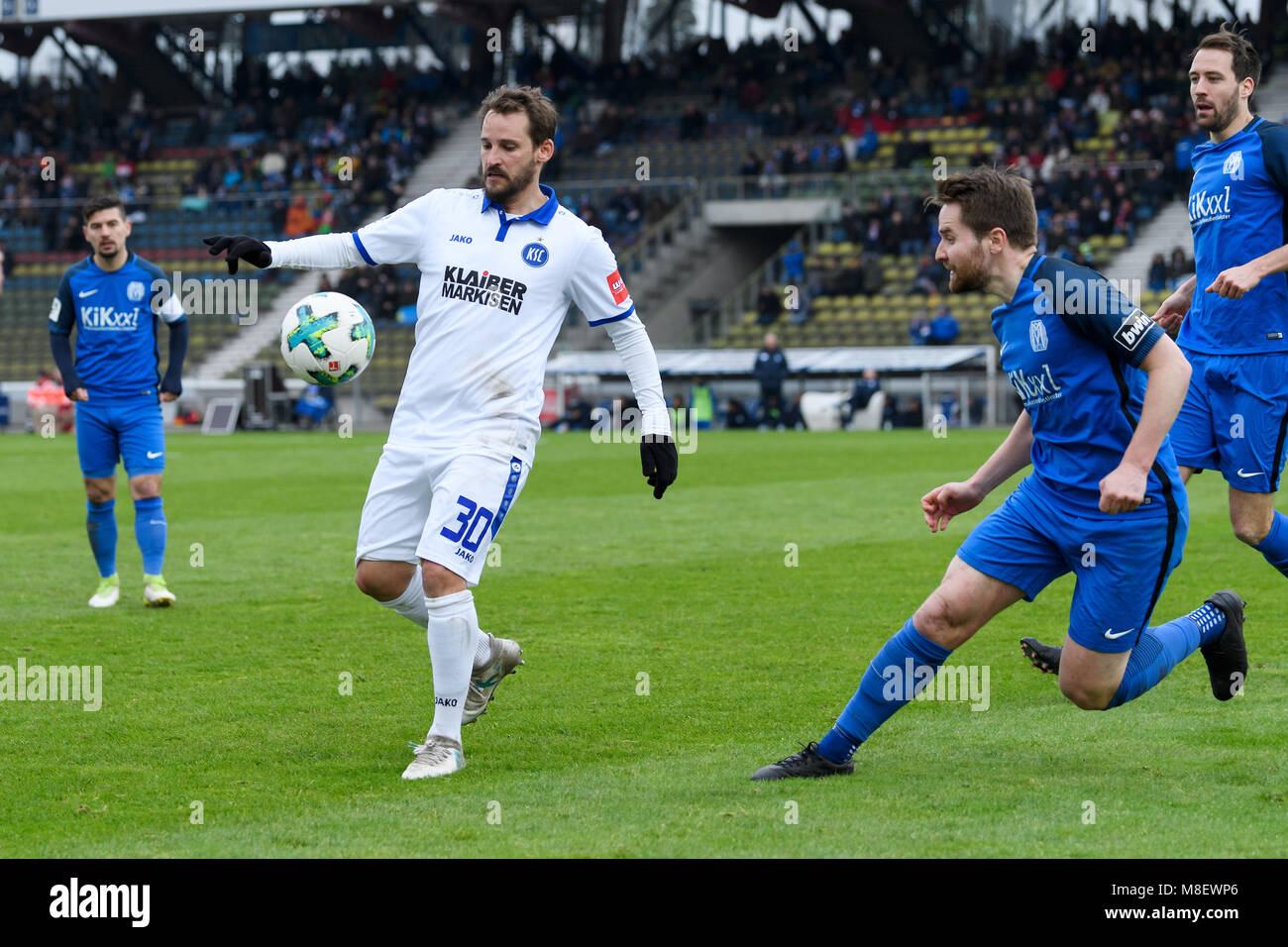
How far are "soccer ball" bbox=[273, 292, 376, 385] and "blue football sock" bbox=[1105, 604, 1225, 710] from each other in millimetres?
3017

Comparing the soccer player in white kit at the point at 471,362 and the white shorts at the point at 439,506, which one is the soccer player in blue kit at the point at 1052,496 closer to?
the soccer player in white kit at the point at 471,362

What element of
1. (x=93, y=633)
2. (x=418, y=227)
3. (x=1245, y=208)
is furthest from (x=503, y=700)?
(x=1245, y=208)

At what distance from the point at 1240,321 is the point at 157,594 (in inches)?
245

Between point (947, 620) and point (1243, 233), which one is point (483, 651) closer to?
point (947, 620)

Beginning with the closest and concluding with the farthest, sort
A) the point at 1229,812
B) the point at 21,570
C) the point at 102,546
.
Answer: the point at 1229,812 < the point at 102,546 < the point at 21,570

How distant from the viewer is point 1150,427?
4672mm

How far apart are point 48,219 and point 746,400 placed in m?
19.6

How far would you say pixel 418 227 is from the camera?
5832 mm

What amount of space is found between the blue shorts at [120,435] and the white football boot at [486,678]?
4180 mm

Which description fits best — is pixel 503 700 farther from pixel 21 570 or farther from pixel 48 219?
pixel 48 219

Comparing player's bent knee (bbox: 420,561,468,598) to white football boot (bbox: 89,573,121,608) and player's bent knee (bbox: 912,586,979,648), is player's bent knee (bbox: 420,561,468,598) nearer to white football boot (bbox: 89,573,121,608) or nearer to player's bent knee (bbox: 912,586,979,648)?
player's bent knee (bbox: 912,586,979,648)

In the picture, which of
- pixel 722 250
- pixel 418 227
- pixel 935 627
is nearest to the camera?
pixel 935 627
